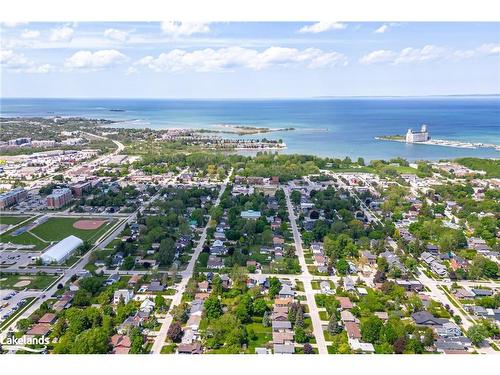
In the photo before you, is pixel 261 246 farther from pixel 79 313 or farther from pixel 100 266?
pixel 79 313

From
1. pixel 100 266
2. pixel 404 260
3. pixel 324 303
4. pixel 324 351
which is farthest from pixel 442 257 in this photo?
pixel 100 266

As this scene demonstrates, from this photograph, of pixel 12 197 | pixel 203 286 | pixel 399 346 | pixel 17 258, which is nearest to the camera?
pixel 399 346

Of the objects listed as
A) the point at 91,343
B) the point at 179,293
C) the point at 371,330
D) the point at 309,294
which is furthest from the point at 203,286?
the point at 371,330

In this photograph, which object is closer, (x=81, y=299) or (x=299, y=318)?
(x=299, y=318)

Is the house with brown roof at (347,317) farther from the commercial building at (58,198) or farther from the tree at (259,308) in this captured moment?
the commercial building at (58,198)

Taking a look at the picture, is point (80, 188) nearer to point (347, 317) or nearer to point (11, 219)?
point (11, 219)
